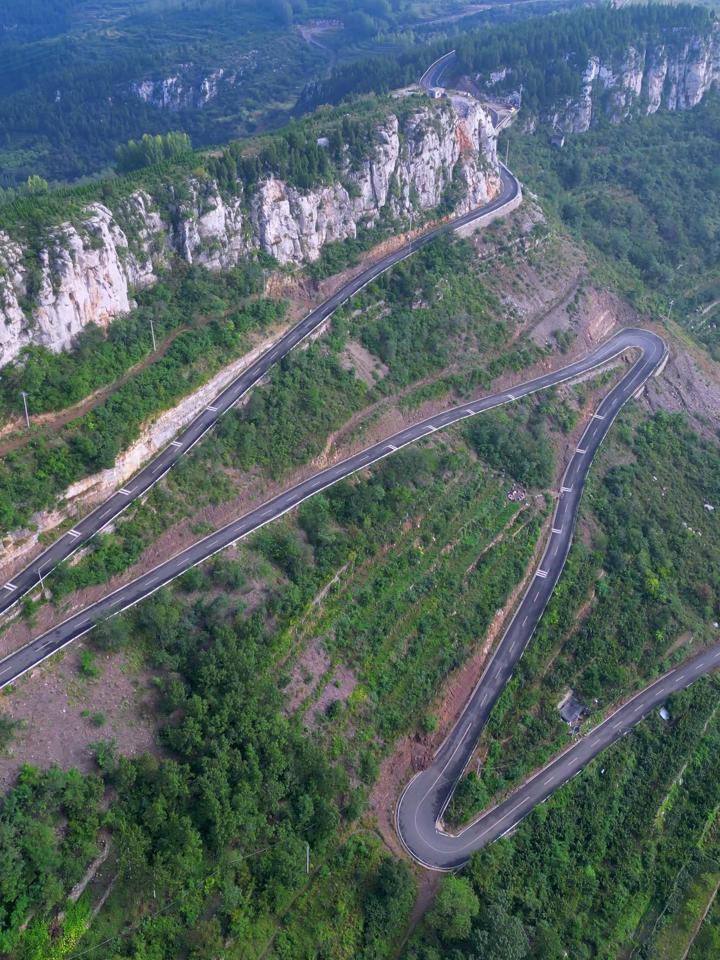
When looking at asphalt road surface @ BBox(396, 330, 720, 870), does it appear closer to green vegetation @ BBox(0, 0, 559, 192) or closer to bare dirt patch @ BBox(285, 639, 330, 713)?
bare dirt patch @ BBox(285, 639, 330, 713)

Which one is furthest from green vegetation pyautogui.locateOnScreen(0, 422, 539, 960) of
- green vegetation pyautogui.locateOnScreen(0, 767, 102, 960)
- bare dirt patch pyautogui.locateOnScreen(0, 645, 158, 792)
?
bare dirt patch pyautogui.locateOnScreen(0, 645, 158, 792)

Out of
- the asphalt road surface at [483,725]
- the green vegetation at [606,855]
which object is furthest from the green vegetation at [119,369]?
the green vegetation at [606,855]

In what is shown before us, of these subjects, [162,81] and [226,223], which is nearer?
[226,223]

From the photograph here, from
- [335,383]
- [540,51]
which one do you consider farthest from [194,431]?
[540,51]

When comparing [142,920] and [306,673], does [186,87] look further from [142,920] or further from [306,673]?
[142,920]

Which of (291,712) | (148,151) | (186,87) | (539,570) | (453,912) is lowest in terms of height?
(453,912)

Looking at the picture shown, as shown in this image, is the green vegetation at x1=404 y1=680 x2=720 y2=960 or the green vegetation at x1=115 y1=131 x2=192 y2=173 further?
the green vegetation at x1=115 y1=131 x2=192 y2=173
